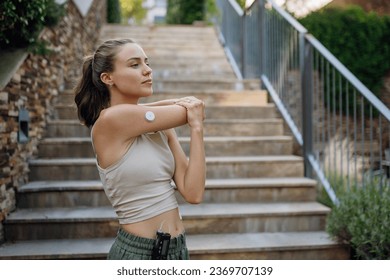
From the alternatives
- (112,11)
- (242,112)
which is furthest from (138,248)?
(112,11)

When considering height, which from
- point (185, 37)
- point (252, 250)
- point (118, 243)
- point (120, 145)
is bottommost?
point (252, 250)

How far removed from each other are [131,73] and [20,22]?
1845 millimetres

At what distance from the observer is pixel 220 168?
10.1ft

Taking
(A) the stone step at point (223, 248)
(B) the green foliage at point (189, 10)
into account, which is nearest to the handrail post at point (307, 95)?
(A) the stone step at point (223, 248)

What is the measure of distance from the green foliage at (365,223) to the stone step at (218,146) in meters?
1.02

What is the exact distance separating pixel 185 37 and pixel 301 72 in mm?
3901

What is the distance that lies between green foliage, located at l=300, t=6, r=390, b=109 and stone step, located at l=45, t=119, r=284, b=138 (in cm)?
392

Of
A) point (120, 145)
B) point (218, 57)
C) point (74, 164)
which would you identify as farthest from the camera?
point (218, 57)

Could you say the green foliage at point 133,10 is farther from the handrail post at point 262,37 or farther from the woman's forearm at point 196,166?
the woman's forearm at point 196,166

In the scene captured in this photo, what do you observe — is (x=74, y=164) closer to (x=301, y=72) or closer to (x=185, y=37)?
(x=301, y=72)

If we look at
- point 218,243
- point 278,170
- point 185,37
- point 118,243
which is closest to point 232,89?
point 278,170

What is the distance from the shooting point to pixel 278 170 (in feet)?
10.2

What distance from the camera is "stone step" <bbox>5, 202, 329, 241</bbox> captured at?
2.45 m
